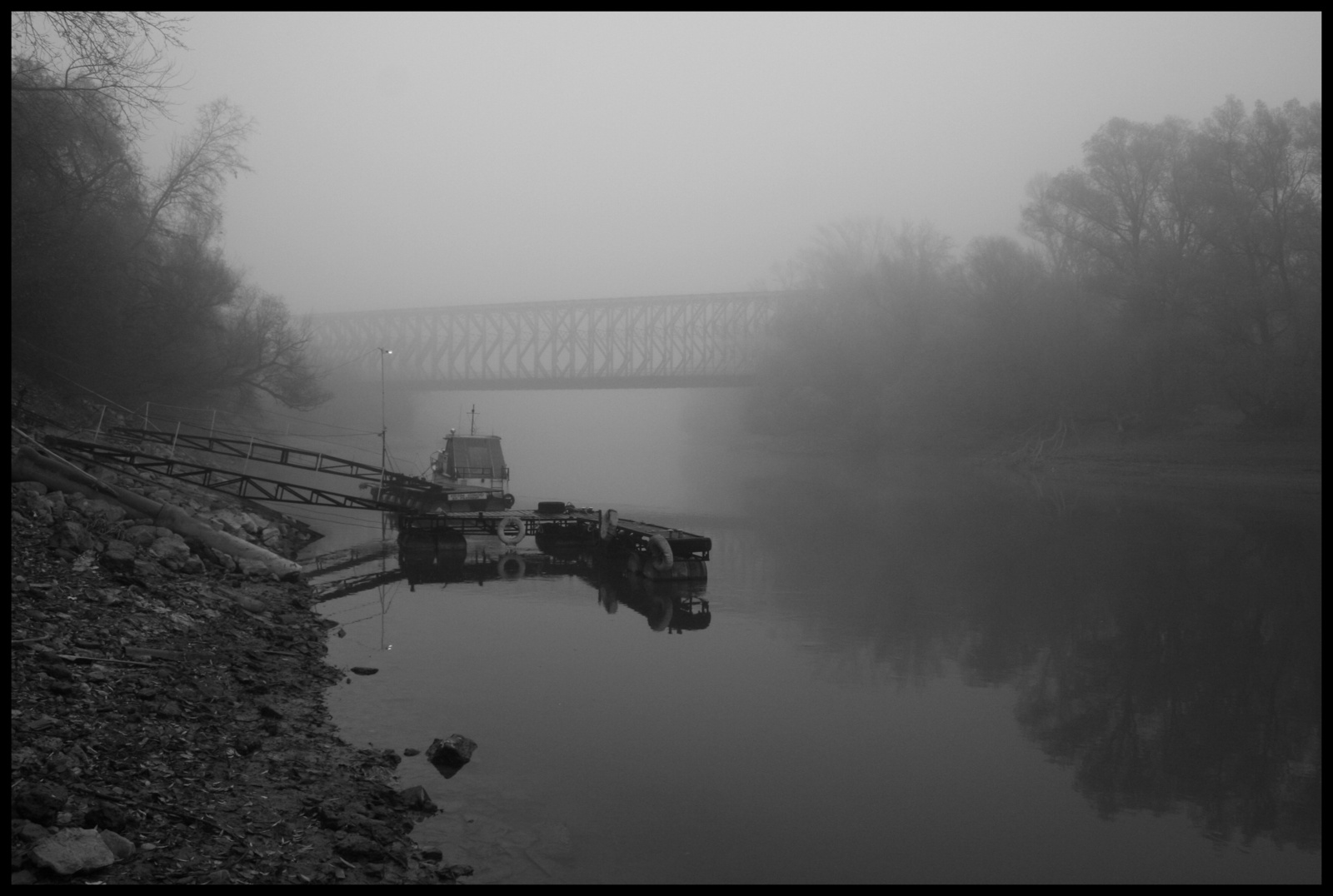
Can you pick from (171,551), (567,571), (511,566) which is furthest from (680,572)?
(171,551)

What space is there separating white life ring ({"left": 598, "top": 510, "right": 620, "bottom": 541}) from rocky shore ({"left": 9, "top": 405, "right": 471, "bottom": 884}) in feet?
32.6

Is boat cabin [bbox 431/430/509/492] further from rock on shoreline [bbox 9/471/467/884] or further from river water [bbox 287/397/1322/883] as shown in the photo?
rock on shoreline [bbox 9/471/467/884]

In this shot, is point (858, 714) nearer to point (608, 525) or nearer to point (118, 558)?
point (118, 558)

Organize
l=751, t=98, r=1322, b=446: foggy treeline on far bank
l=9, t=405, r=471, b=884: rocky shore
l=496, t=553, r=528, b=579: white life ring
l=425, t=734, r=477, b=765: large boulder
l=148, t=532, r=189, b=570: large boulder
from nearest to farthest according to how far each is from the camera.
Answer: l=9, t=405, r=471, b=884: rocky shore
l=425, t=734, r=477, b=765: large boulder
l=148, t=532, r=189, b=570: large boulder
l=496, t=553, r=528, b=579: white life ring
l=751, t=98, r=1322, b=446: foggy treeline on far bank

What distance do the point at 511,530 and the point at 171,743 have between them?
54.3ft

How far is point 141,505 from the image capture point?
17.2 meters

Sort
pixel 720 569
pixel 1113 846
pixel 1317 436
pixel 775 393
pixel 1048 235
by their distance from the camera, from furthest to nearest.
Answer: pixel 775 393 < pixel 1048 235 < pixel 1317 436 < pixel 720 569 < pixel 1113 846

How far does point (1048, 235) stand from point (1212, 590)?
1828 inches

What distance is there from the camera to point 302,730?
380 inches

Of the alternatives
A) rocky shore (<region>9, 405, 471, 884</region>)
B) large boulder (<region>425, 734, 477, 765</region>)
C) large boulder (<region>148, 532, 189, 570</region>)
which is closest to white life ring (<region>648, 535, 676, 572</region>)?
rocky shore (<region>9, 405, 471, 884</region>)

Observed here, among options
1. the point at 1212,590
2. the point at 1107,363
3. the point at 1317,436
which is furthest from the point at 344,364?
the point at 1212,590

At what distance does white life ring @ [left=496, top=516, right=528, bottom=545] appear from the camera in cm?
2445

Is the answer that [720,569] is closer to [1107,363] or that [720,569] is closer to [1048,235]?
[1107,363]

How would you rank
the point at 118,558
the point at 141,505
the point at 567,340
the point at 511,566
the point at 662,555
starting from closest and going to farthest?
the point at 118,558
the point at 141,505
the point at 662,555
the point at 511,566
the point at 567,340
